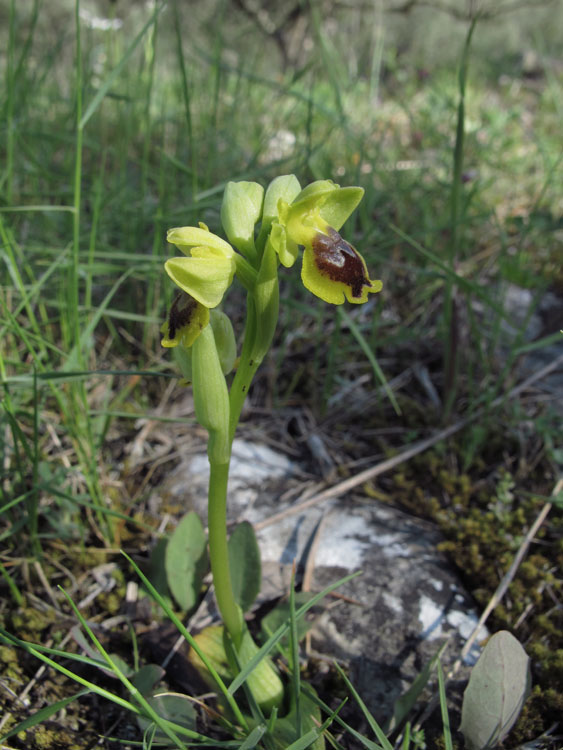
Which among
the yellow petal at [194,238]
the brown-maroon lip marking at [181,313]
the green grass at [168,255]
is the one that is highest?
the yellow petal at [194,238]

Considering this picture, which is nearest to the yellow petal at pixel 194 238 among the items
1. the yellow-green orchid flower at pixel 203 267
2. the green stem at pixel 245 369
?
the yellow-green orchid flower at pixel 203 267

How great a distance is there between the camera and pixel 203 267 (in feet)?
3.21

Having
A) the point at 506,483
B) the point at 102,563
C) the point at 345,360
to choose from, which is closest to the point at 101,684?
the point at 102,563

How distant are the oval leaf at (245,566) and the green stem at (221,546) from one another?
159 millimetres

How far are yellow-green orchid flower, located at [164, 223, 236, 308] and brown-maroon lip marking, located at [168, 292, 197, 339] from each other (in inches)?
1.1

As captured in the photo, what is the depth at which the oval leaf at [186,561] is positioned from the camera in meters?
1.46

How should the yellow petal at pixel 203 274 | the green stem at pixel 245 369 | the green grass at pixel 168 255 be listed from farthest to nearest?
the green grass at pixel 168 255 < the green stem at pixel 245 369 < the yellow petal at pixel 203 274

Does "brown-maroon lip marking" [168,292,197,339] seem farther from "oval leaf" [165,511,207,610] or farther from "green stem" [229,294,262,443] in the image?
"oval leaf" [165,511,207,610]

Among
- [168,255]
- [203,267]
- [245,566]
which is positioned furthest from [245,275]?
[168,255]

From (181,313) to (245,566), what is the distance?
698mm

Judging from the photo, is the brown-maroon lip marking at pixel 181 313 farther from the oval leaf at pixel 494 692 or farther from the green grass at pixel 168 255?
the oval leaf at pixel 494 692

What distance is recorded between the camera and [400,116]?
4.19 m

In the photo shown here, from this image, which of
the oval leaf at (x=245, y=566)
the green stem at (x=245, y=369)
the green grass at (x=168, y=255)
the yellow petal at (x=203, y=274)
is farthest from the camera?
the green grass at (x=168, y=255)

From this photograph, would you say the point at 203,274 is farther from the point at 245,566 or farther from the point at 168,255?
the point at 168,255
